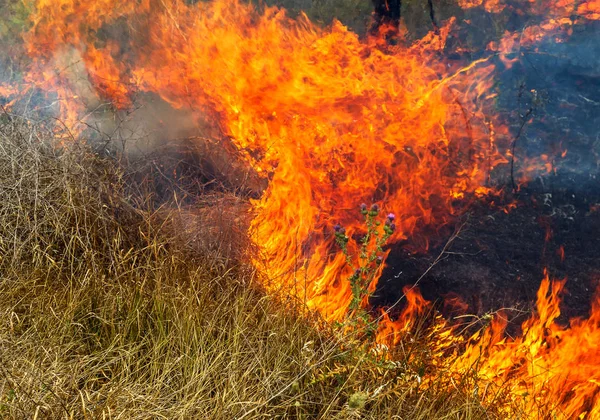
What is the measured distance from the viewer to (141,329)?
9.96ft

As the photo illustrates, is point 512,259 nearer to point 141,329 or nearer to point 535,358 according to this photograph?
point 535,358

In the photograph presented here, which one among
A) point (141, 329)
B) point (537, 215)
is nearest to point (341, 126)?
point (537, 215)

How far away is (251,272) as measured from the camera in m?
3.59

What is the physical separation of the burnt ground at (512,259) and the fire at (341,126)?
0.12 meters

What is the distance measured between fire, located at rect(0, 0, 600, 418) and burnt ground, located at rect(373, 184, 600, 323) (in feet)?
0.38

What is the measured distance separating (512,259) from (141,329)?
8.11 feet

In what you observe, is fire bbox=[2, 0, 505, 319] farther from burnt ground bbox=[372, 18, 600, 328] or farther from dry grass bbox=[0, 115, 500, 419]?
dry grass bbox=[0, 115, 500, 419]

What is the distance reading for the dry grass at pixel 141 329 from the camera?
2490 mm

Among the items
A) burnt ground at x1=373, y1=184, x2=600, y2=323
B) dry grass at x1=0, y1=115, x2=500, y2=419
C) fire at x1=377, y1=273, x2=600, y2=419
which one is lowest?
fire at x1=377, y1=273, x2=600, y2=419

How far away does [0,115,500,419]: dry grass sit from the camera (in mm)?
2490

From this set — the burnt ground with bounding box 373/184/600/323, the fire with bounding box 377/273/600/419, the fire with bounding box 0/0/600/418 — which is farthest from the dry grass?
the burnt ground with bounding box 373/184/600/323

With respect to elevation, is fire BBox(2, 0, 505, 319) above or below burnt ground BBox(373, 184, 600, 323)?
above

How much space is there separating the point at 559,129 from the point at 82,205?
3245 millimetres

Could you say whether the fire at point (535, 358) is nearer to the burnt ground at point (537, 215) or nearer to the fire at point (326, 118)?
the burnt ground at point (537, 215)
